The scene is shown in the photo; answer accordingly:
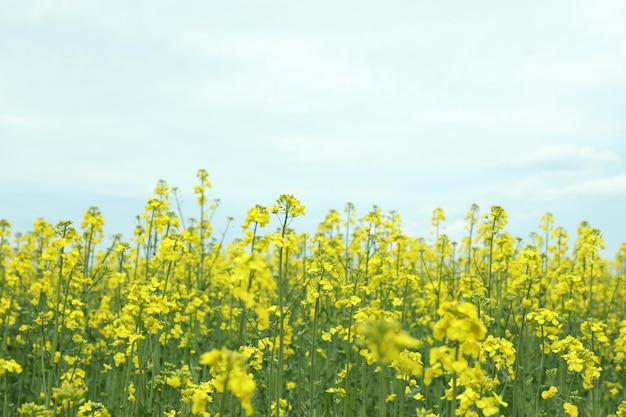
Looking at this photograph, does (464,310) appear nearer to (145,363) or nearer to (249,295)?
(249,295)

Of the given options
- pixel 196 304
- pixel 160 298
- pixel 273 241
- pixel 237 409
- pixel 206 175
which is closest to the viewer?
pixel 273 241

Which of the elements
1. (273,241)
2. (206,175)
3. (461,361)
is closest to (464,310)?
(461,361)

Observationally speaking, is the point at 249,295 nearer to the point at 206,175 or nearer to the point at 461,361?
the point at 461,361

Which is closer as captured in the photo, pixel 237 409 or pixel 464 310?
pixel 464 310

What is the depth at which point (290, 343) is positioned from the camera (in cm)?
668

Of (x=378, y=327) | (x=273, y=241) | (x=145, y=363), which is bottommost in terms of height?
(x=145, y=363)

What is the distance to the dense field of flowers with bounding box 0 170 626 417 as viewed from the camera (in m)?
3.15

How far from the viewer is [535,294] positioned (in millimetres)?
8258

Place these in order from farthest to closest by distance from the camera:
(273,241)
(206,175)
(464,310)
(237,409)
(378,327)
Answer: (206,175) < (237,409) < (273,241) < (464,310) < (378,327)

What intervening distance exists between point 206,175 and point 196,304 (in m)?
3.34

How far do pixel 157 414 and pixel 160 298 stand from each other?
3.21ft

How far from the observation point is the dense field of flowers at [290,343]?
315 cm

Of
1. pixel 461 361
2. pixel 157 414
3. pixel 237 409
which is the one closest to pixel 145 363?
pixel 157 414

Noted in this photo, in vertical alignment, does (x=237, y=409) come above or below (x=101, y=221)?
below
